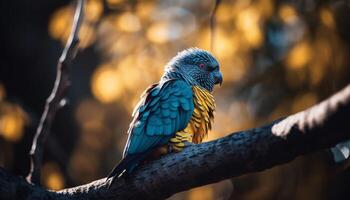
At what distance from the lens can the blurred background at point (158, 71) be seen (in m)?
5.81

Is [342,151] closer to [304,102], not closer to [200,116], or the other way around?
[200,116]

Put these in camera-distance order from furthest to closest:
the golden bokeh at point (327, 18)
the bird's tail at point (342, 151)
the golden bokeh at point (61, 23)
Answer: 1. the golden bokeh at point (61, 23)
2. the golden bokeh at point (327, 18)
3. the bird's tail at point (342, 151)

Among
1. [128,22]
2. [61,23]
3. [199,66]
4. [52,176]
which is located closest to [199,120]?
[199,66]

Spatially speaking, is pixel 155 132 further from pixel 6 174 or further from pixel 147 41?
pixel 147 41

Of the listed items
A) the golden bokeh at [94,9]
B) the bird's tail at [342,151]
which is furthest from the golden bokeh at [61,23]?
the bird's tail at [342,151]

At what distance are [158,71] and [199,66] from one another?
1.20 metres

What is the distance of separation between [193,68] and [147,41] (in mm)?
1362

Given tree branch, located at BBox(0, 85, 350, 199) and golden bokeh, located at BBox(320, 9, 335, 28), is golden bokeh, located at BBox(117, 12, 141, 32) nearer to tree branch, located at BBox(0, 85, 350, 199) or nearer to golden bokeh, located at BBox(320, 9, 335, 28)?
golden bokeh, located at BBox(320, 9, 335, 28)

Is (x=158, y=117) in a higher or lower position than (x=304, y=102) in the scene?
lower

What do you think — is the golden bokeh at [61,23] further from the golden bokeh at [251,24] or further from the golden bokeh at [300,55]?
the golden bokeh at [300,55]

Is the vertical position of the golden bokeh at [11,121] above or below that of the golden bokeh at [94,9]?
below

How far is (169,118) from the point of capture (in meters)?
4.67

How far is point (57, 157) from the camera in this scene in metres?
6.90

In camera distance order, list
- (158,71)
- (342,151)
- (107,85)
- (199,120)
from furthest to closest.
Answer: (158,71) → (107,85) → (199,120) → (342,151)
